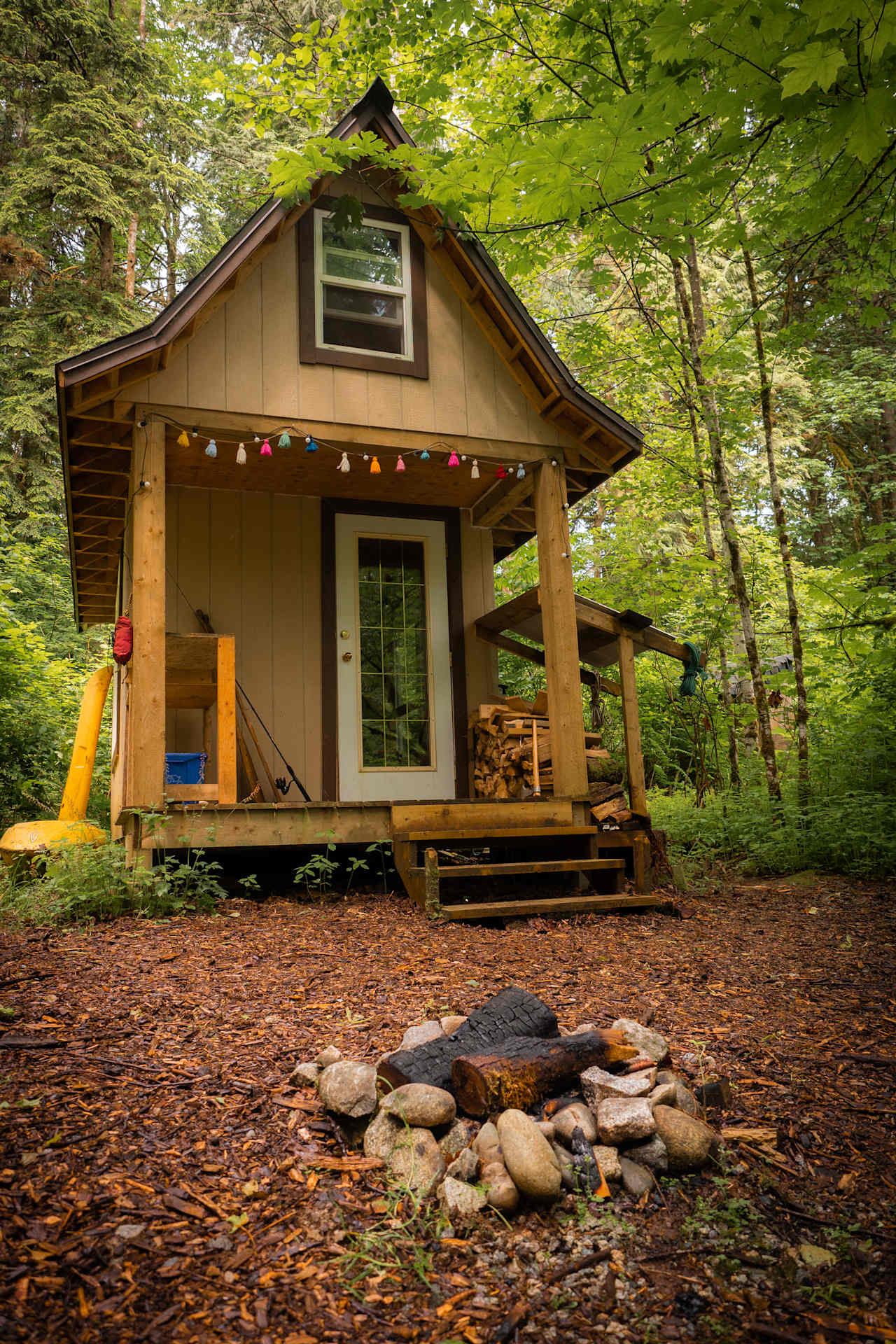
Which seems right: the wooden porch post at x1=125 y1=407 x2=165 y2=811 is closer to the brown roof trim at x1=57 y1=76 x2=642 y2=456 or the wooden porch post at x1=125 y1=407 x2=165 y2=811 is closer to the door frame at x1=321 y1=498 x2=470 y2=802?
the brown roof trim at x1=57 y1=76 x2=642 y2=456

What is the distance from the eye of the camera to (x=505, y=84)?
449 inches

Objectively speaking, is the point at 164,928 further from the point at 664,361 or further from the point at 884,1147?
the point at 664,361

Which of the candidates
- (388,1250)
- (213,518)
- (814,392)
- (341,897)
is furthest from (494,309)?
(814,392)

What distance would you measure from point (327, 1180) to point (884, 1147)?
5.38ft

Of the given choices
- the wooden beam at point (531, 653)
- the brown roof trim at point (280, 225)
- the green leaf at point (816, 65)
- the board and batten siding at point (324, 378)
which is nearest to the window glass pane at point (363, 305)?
the board and batten siding at point (324, 378)

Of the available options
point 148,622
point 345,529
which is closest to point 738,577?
point 345,529

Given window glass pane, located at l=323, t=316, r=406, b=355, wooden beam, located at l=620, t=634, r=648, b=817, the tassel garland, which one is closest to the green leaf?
the tassel garland

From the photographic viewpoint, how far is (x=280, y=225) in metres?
6.54

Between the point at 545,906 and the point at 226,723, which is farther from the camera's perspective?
the point at 226,723

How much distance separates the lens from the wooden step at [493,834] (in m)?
5.80

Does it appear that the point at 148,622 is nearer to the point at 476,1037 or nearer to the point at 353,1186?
the point at 476,1037

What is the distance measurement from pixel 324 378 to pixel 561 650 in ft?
9.03

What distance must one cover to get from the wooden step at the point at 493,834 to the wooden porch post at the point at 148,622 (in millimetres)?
1626

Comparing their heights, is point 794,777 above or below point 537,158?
below
